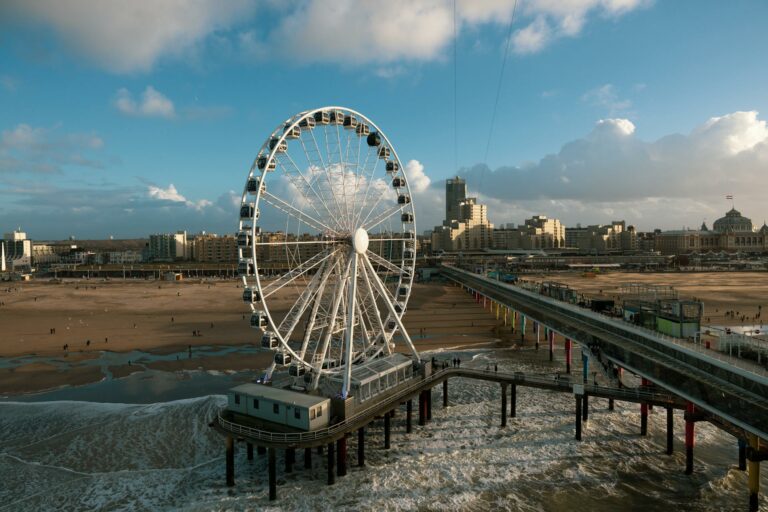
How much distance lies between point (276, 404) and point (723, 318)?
53.7 metres

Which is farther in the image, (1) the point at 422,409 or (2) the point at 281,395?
(1) the point at 422,409

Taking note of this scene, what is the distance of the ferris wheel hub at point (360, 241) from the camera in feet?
81.4

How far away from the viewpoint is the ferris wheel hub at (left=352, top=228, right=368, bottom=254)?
977 inches

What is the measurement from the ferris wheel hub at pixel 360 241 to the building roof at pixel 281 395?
7329 millimetres

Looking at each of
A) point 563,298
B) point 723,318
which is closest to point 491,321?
point 563,298

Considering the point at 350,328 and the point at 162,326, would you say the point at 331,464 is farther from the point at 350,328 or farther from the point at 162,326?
the point at 162,326

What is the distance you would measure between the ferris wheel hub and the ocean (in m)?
9.99

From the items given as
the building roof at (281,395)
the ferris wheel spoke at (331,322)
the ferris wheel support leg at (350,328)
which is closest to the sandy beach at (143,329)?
the building roof at (281,395)

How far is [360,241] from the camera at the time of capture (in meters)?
25.0

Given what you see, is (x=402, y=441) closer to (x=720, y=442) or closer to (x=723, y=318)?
(x=720, y=442)

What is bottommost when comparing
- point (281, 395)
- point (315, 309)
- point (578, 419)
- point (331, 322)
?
point (578, 419)

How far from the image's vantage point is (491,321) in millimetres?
58312

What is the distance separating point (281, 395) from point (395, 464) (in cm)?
622

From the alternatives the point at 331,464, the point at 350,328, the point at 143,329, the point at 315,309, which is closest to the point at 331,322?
the point at 315,309
